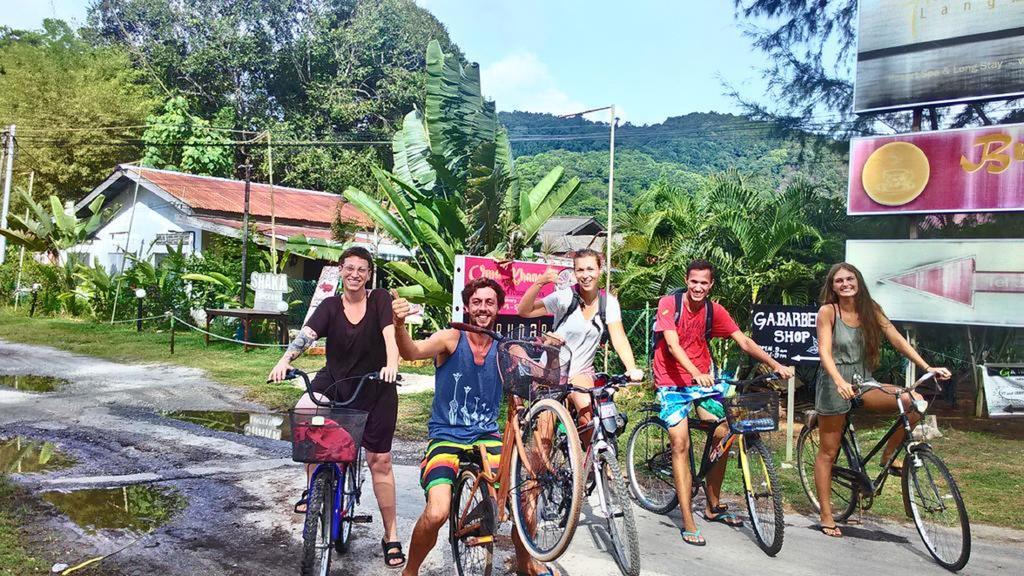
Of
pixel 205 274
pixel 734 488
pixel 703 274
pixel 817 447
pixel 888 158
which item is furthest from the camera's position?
pixel 205 274

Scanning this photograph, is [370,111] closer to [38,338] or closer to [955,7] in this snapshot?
[38,338]

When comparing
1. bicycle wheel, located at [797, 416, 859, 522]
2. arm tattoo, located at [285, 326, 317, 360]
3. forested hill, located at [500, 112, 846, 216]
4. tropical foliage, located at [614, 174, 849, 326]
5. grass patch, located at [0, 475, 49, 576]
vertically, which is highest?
forested hill, located at [500, 112, 846, 216]

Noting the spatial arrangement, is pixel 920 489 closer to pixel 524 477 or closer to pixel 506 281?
pixel 524 477

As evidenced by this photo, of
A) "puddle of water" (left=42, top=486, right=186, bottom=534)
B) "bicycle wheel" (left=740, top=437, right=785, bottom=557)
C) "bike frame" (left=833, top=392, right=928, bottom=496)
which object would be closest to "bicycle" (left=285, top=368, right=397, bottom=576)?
"puddle of water" (left=42, top=486, right=186, bottom=534)

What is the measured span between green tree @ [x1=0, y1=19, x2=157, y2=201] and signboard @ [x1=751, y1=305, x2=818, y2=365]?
32619mm

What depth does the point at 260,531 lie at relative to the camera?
5.79 metres

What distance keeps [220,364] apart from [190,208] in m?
10.3

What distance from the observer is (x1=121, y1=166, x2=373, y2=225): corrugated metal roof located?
25.9 metres

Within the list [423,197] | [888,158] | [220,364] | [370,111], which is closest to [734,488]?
[888,158]

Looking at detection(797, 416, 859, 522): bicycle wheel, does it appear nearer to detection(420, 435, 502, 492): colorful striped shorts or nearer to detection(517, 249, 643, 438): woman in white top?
detection(517, 249, 643, 438): woman in white top

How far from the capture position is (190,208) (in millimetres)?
24484

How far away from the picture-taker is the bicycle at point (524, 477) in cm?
433

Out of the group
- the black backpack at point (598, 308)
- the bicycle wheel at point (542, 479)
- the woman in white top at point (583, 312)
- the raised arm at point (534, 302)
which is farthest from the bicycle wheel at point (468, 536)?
the black backpack at point (598, 308)

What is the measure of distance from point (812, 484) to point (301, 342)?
468cm
